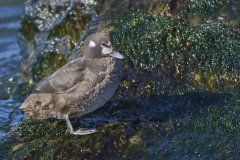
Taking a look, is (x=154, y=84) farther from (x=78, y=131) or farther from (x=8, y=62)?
(x=8, y=62)

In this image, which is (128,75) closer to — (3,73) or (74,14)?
(74,14)

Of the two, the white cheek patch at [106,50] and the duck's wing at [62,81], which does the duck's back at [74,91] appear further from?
the white cheek patch at [106,50]

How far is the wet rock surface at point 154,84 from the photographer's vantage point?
6.40 m

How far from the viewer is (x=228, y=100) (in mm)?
7219

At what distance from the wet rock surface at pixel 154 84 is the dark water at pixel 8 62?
0.38 metres

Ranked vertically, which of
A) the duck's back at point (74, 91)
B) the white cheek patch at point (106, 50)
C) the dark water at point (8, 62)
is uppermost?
the white cheek patch at point (106, 50)

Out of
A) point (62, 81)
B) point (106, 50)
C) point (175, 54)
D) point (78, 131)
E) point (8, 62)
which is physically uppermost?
point (106, 50)

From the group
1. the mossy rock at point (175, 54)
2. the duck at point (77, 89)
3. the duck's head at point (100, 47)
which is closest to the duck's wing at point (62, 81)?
the duck at point (77, 89)

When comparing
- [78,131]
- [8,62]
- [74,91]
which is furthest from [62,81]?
[8,62]

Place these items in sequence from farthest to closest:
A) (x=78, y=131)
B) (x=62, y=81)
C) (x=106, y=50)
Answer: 1. (x=106, y=50)
2. (x=62, y=81)
3. (x=78, y=131)

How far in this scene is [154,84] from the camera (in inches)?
303

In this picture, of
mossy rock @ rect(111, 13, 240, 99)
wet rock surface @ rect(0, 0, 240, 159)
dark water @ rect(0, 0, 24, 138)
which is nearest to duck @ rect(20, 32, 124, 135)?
wet rock surface @ rect(0, 0, 240, 159)

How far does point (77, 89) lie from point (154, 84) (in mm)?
1254

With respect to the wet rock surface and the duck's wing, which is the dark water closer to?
the wet rock surface
